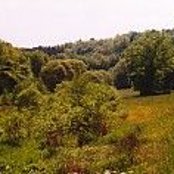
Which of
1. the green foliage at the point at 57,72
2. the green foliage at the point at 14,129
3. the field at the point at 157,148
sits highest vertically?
the field at the point at 157,148

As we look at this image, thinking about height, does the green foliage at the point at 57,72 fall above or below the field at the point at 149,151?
below

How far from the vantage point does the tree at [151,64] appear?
82.5 m

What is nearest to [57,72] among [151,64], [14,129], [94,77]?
[151,64]

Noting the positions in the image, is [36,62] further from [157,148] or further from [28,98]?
[157,148]

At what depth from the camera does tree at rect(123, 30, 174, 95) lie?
8250 cm

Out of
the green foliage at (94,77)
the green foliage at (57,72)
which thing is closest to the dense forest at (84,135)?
the green foliage at (94,77)

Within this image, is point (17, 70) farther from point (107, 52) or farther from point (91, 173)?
point (107, 52)

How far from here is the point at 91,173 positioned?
2027 centimetres

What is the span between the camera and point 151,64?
86125 millimetres

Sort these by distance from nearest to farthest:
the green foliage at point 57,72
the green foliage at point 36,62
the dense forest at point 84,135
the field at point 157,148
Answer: the field at point 157,148 → the dense forest at point 84,135 → the green foliage at point 57,72 → the green foliage at point 36,62

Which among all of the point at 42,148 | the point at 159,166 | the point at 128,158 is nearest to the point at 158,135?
the point at 128,158

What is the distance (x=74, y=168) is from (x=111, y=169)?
121cm

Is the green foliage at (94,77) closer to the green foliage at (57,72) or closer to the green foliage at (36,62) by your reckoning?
the green foliage at (57,72)

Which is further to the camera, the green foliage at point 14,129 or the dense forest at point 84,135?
the green foliage at point 14,129
